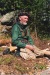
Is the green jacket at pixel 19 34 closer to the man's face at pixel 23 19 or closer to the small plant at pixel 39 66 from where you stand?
the man's face at pixel 23 19

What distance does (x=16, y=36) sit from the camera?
30.0 feet

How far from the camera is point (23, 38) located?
9.50 meters

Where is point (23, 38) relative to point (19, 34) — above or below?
below

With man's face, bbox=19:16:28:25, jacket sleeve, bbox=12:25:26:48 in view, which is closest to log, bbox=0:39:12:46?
jacket sleeve, bbox=12:25:26:48

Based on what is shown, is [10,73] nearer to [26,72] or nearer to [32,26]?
[26,72]

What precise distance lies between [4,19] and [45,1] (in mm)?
3148

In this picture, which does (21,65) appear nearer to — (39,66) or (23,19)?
(39,66)

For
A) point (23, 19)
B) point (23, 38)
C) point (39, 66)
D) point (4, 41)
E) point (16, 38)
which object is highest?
point (23, 19)

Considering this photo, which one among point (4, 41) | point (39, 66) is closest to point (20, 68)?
point (39, 66)

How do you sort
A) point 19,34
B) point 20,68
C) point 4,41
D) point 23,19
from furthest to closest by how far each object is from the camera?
point 4,41 < point 19,34 < point 23,19 < point 20,68

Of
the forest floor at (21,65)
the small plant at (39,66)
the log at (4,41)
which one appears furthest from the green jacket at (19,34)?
the log at (4,41)

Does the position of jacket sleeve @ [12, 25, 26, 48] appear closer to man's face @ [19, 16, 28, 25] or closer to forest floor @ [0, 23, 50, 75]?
man's face @ [19, 16, 28, 25]

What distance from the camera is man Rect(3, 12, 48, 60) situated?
9141 millimetres

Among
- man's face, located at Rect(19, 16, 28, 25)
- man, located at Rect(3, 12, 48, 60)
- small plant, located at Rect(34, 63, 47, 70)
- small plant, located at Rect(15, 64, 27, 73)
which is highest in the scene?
man's face, located at Rect(19, 16, 28, 25)
